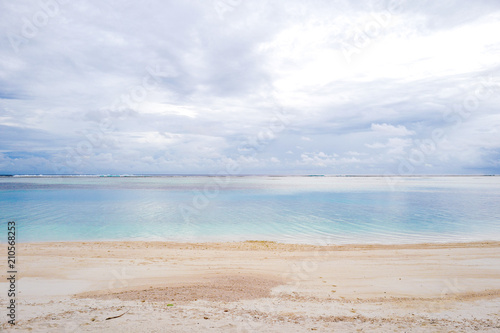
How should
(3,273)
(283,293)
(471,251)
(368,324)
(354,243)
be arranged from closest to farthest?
(368,324)
(283,293)
(3,273)
(471,251)
(354,243)

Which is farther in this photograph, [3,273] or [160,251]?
[160,251]

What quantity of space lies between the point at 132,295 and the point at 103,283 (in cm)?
209

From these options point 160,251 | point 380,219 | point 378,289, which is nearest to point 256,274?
point 378,289

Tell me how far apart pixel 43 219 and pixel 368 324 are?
30.3 metres

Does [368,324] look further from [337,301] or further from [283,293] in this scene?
[283,293]

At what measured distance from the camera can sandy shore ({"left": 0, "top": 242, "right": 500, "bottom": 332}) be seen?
689 cm

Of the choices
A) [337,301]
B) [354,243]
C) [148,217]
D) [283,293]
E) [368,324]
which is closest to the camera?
[368,324]

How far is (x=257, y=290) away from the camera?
9375mm

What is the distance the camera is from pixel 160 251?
1536cm

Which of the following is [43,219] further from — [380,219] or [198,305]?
[380,219]

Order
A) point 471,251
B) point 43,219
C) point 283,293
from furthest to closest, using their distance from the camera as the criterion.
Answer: point 43,219, point 471,251, point 283,293

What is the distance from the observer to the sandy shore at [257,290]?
689cm

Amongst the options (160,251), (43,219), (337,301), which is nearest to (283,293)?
(337,301)

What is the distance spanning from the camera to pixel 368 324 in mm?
6902
